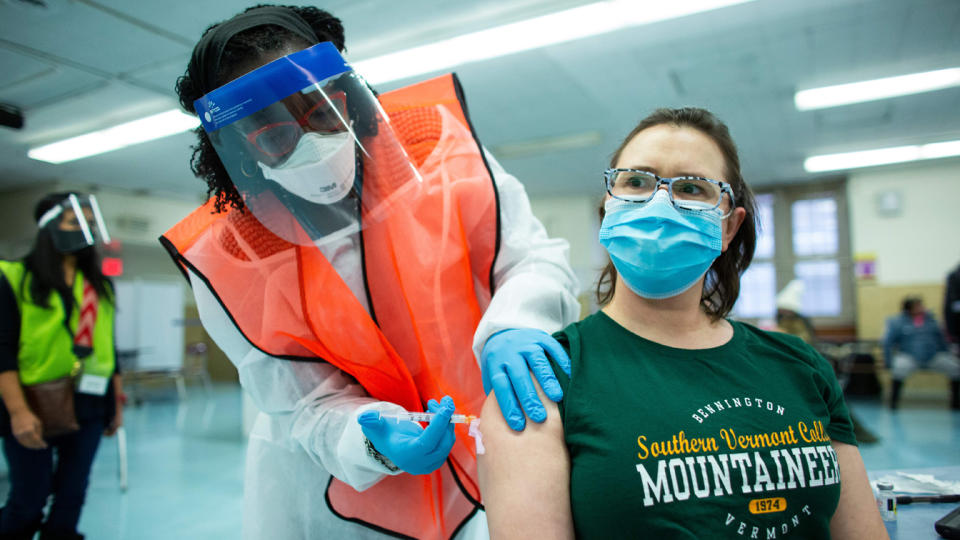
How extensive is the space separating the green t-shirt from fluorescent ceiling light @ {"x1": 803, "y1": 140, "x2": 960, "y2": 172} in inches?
275

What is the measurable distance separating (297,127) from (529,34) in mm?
3169

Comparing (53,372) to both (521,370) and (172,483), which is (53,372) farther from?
(521,370)

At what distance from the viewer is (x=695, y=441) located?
757 mm

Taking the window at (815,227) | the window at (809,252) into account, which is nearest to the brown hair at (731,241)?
the window at (809,252)

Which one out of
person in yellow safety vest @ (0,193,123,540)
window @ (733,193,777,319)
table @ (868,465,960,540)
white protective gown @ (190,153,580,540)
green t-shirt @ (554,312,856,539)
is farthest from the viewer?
window @ (733,193,777,319)

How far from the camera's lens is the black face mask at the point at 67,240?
2.17m

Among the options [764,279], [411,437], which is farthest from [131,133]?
[764,279]

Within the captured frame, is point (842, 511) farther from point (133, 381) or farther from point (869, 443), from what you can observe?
point (133, 381)

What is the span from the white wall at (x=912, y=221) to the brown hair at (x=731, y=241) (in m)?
7.72

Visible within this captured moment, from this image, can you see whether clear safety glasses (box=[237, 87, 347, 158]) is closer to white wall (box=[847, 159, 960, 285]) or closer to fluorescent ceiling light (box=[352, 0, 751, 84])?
fluorescent ceiling light (box=[352, 0, 751, 84])

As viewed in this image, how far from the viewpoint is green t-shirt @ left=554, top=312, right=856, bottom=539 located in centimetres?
72

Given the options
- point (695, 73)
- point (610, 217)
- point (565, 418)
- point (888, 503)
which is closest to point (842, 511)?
point (888, 503)

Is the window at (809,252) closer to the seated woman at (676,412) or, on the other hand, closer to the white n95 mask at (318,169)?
the seated woman at (676,412)

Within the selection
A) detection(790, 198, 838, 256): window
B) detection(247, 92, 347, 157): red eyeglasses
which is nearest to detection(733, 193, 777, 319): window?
detection(790, 198, 838, 256): window
